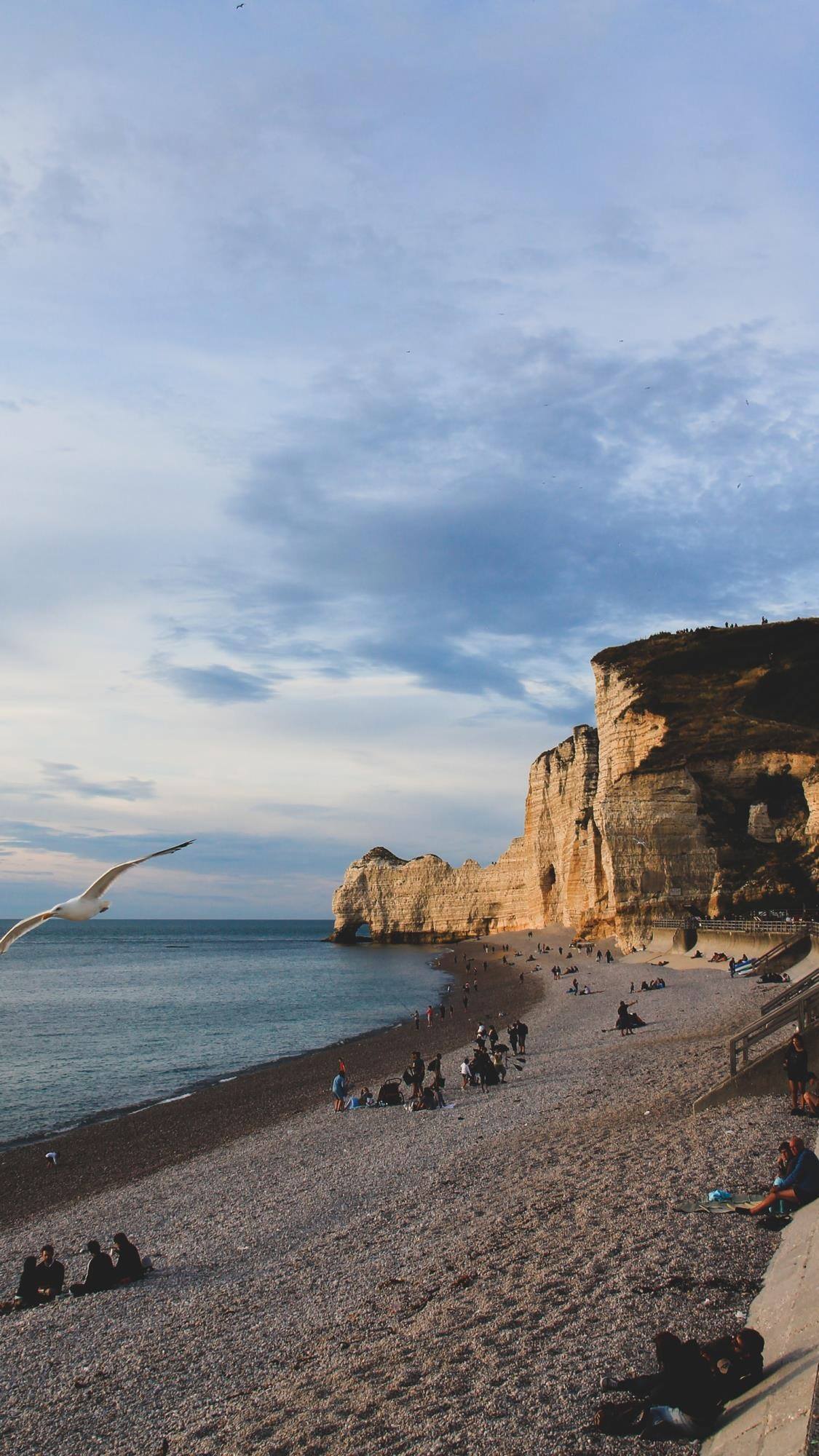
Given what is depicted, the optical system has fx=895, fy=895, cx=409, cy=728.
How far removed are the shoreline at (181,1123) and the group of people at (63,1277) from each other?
5017 millimetres

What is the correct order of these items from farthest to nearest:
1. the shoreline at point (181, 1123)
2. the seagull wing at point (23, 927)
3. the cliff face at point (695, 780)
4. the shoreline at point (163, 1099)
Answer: the cliff face at point (695, 780) → the shoreline at point (163, 1099) → the shoreline at point (181, 1123) → the seagull wing at point (23, 927)

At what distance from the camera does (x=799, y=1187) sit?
8484 mm

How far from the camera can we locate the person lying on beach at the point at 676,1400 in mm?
5348

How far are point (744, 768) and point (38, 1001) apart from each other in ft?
137

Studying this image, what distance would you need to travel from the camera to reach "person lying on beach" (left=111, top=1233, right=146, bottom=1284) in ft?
37.1

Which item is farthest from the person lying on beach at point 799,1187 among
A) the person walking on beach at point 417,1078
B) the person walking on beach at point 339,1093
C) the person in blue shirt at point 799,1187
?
the person walking on beach at point 339,1093

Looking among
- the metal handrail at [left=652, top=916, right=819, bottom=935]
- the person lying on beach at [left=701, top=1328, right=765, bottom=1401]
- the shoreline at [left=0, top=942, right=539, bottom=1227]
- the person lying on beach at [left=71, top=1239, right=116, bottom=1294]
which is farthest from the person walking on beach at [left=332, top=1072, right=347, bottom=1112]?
the metal handrail at [left=652, top=916, right=819, bottom=935]

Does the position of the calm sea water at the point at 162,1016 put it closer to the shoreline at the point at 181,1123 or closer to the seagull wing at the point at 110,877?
the shoreline at the point at 181,1123

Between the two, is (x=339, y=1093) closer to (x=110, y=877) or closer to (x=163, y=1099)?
(x=163, y=1099)

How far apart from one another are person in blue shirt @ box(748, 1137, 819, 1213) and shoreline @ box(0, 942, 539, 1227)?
42.2ft

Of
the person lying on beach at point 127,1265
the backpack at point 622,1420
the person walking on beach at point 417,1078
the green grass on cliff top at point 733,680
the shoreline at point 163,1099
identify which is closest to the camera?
the backpack at point 622,1420

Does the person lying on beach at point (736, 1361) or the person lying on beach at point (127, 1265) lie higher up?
the person lying on beach at point (736, 1361)

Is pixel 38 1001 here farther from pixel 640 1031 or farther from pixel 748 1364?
pixel 748 1364

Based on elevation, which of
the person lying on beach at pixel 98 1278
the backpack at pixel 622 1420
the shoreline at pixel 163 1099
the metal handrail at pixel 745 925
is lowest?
the shoreline at pixel 163 1099
